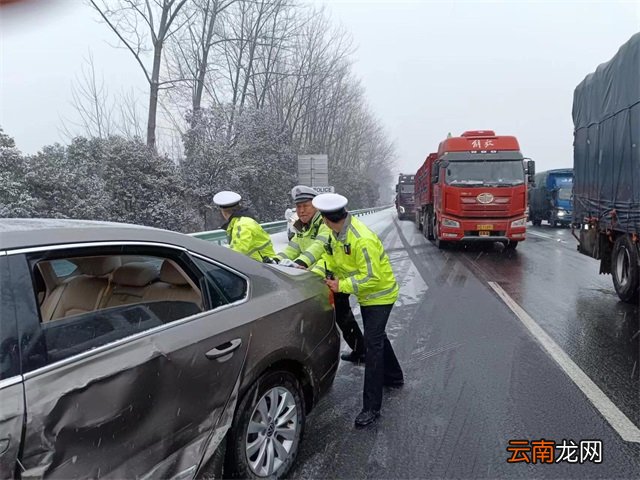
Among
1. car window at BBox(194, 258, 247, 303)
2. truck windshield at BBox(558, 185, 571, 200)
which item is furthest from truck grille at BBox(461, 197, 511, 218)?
truck windshield at BBox(558, 185, 571, 200)

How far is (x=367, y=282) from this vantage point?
128 inches

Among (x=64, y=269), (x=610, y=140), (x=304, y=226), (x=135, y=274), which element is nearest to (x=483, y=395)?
(x=304, y=226)

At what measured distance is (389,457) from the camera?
112 inches

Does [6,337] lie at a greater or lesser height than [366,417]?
greater

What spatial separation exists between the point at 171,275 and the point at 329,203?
121 centimetres

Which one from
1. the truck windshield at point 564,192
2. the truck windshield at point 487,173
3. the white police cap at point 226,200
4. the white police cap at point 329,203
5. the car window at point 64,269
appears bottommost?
the truck windshield at point 564,192

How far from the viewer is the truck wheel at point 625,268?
6293 millimetres

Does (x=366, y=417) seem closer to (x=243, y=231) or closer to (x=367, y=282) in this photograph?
(x=367, y=282)

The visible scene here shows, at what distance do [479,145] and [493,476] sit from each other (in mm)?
11806

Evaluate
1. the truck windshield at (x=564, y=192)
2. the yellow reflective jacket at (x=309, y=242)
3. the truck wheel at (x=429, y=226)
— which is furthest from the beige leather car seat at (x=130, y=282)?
the truck windshield at (x=564, y=192)

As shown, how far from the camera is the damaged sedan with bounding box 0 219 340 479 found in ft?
5.32

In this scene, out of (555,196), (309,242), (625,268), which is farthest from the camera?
(555,196)

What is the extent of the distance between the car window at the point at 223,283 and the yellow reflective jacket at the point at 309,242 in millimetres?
1378

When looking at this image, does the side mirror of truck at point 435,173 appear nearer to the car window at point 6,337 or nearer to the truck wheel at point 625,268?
the truck wheel at point 625,268
